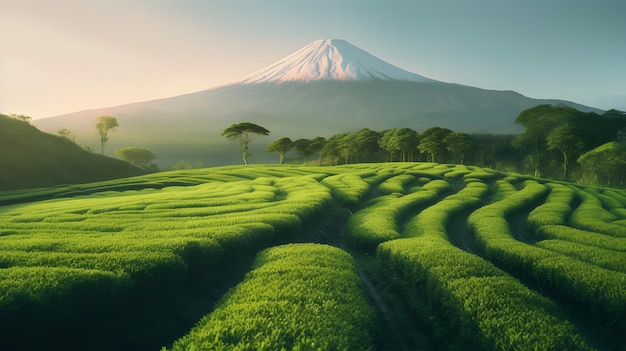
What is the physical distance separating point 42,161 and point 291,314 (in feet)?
272

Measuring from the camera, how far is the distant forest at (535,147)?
6676cm

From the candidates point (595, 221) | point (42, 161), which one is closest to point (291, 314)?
point (595, 221)

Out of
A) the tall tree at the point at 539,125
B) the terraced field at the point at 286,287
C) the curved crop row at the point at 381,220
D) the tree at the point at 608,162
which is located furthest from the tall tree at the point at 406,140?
the terraced field at the point at 286,287

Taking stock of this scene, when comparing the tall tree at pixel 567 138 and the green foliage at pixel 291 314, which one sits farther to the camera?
the tall tree at pixel 567 138

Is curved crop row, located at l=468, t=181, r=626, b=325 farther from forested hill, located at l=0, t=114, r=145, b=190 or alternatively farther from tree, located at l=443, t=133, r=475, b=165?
forested hill, located at l=0, t=114, r=145, b=190

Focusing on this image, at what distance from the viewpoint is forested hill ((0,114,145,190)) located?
6806 centimetres

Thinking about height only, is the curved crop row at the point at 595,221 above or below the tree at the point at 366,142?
below

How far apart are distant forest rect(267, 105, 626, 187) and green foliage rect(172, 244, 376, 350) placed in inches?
2645

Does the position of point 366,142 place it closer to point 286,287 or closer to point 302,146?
point 302,146

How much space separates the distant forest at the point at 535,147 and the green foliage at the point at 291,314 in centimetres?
6717

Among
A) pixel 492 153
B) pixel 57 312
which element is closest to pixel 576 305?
pixel 57 312

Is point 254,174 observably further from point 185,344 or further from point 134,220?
point 185,344

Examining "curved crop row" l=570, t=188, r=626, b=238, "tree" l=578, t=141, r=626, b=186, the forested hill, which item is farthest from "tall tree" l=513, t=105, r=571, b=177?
the forested hill

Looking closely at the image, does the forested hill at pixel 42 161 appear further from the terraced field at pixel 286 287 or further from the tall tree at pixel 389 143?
the tall tree at pixel 389 143
